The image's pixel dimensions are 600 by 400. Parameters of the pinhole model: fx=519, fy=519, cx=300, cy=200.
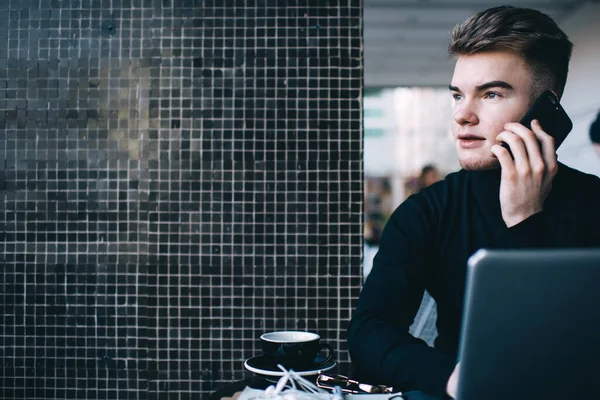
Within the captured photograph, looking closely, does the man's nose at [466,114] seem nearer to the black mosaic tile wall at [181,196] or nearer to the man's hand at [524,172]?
the man's hand at [524,172]

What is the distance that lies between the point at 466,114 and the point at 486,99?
58 mm

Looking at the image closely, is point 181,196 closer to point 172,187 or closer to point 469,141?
point 172,187

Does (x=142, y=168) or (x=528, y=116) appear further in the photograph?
(x=142, y=168)

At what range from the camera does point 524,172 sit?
→ 1.12 m

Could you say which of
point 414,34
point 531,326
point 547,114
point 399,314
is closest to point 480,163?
point 547,114

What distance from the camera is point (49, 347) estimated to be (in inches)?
86.3

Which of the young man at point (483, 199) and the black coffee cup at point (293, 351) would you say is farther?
the young man at point (483, 199)

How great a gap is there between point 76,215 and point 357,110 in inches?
49.6

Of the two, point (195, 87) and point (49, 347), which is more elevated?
point (195, 87)

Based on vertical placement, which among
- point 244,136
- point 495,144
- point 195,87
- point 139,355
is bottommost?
point 139,355

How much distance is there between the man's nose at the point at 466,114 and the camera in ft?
3.89

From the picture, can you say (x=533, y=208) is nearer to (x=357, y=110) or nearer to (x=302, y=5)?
(x=357, y=110)

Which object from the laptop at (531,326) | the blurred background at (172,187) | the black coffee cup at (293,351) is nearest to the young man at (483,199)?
the black coffee cup at (293,351)

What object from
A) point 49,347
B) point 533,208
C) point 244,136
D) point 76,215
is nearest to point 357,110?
point 244,136
